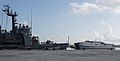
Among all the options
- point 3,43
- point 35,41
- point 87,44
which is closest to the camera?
point 3,43

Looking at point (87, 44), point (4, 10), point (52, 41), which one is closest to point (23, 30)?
point (4, 10)

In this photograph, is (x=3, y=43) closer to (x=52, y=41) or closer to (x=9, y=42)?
(x=9, y=42)

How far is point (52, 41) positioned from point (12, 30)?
3002 cm

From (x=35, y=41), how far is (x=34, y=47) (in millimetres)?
5471

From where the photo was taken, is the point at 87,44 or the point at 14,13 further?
the point at 87,44

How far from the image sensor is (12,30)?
145 meters

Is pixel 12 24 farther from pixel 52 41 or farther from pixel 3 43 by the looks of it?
pixel 52 41

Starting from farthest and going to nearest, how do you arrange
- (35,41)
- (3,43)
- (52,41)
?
1. (52,41)
2. (35,41)
3. (3,43)

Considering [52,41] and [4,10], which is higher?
[4,10]

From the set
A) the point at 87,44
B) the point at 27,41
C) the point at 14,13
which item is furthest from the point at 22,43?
the point at 87,44

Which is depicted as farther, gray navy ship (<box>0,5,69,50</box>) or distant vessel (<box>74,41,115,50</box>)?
distant vessel (<box>74,41,115,50</box>)

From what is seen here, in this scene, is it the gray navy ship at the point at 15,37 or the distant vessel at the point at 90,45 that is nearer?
the gray navy ship at the point at 15,37

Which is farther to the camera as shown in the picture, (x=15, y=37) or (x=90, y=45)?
(x=90, y=45)

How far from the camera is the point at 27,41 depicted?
473 feet
